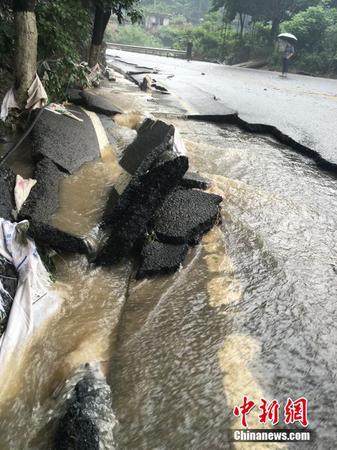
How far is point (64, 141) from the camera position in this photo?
5.76m

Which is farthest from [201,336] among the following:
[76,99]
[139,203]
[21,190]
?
[76,99]

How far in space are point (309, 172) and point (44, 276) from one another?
4095mm

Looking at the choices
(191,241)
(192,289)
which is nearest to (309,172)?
(191,241)

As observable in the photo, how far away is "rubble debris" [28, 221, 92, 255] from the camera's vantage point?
357cm

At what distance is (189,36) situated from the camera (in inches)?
1711

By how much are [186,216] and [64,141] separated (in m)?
2.63

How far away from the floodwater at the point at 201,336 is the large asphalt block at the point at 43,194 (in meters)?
0.14

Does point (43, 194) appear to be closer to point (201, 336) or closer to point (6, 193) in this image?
point (6, 193)

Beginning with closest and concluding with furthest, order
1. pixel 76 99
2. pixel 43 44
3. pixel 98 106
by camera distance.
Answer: pixel 43 44 < pixel 98 106 < pixel 76 99

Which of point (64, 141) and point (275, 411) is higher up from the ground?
point (64, 141)

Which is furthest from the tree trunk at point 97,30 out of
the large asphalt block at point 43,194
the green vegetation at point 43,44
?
the large asphalt block at point 43,194

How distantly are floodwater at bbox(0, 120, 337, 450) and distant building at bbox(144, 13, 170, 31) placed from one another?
223ft

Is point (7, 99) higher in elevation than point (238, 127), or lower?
higher

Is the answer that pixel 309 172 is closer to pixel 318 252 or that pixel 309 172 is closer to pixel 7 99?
pixel 318 252
